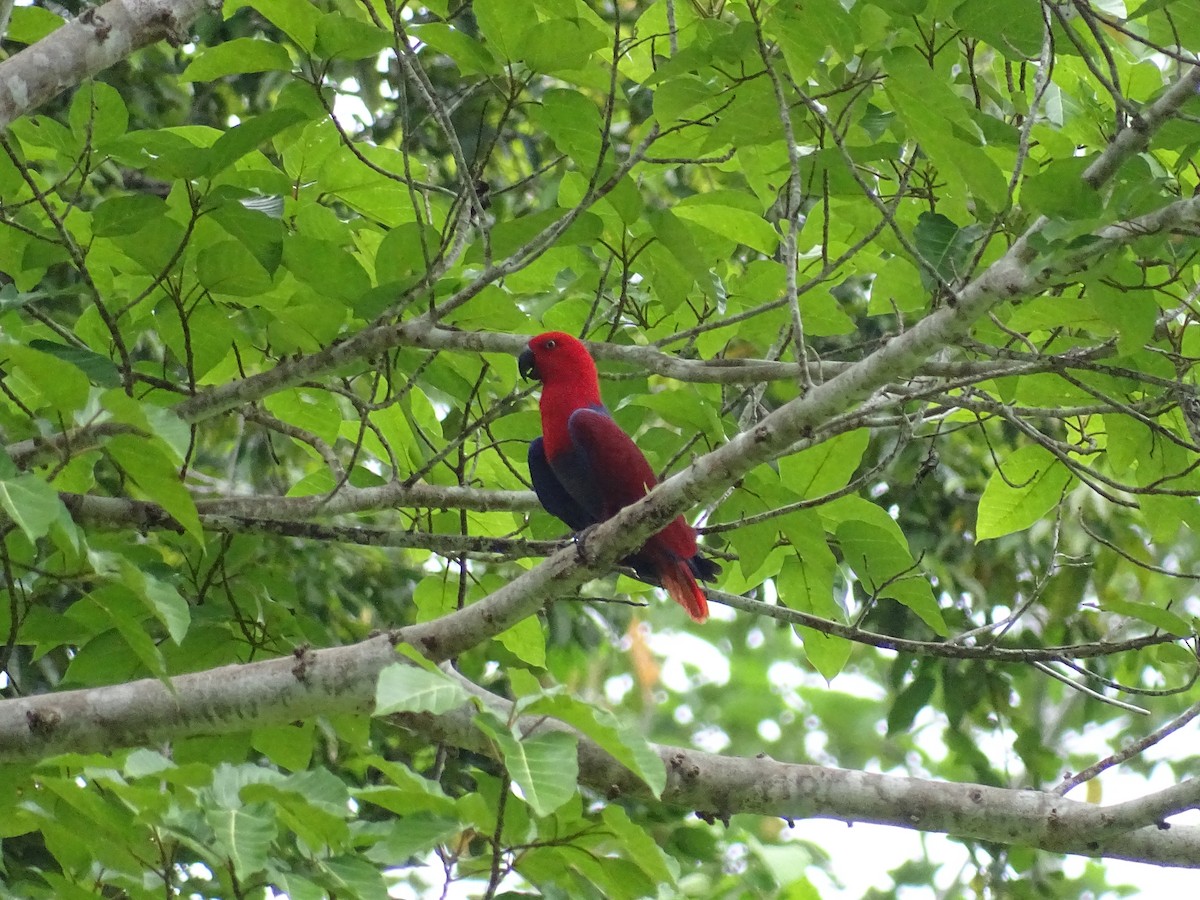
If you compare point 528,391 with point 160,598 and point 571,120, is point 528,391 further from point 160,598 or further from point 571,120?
point 160,598

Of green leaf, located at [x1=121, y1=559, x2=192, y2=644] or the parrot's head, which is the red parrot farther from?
green leaf, located at [x1=121, y1=559, x2=192, y2=644]

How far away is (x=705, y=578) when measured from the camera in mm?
3592

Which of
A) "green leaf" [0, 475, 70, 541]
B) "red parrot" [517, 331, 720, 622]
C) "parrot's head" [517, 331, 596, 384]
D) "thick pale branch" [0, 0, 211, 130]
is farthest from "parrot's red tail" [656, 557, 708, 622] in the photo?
"green leaf" [0, 475, 70, 541]

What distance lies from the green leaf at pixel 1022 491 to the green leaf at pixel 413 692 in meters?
1.77

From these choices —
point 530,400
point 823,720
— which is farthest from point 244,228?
point 823,720

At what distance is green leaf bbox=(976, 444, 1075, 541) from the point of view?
3.09m

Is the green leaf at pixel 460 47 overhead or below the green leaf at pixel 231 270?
overhead

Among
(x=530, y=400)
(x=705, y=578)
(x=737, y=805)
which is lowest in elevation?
(x=737, y=805)

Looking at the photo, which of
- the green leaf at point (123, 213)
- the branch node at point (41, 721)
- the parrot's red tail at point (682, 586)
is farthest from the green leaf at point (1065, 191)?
the branch node at point (41, 721)

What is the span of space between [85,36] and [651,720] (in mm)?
9473

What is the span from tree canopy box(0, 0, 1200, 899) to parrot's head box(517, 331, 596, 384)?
0.17 meters

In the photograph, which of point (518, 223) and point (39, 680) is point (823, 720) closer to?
point (39, 680)

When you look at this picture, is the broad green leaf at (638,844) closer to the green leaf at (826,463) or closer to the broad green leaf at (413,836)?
the broad green leaf at (413,836)

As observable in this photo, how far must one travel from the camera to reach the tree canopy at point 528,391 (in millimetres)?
2066
